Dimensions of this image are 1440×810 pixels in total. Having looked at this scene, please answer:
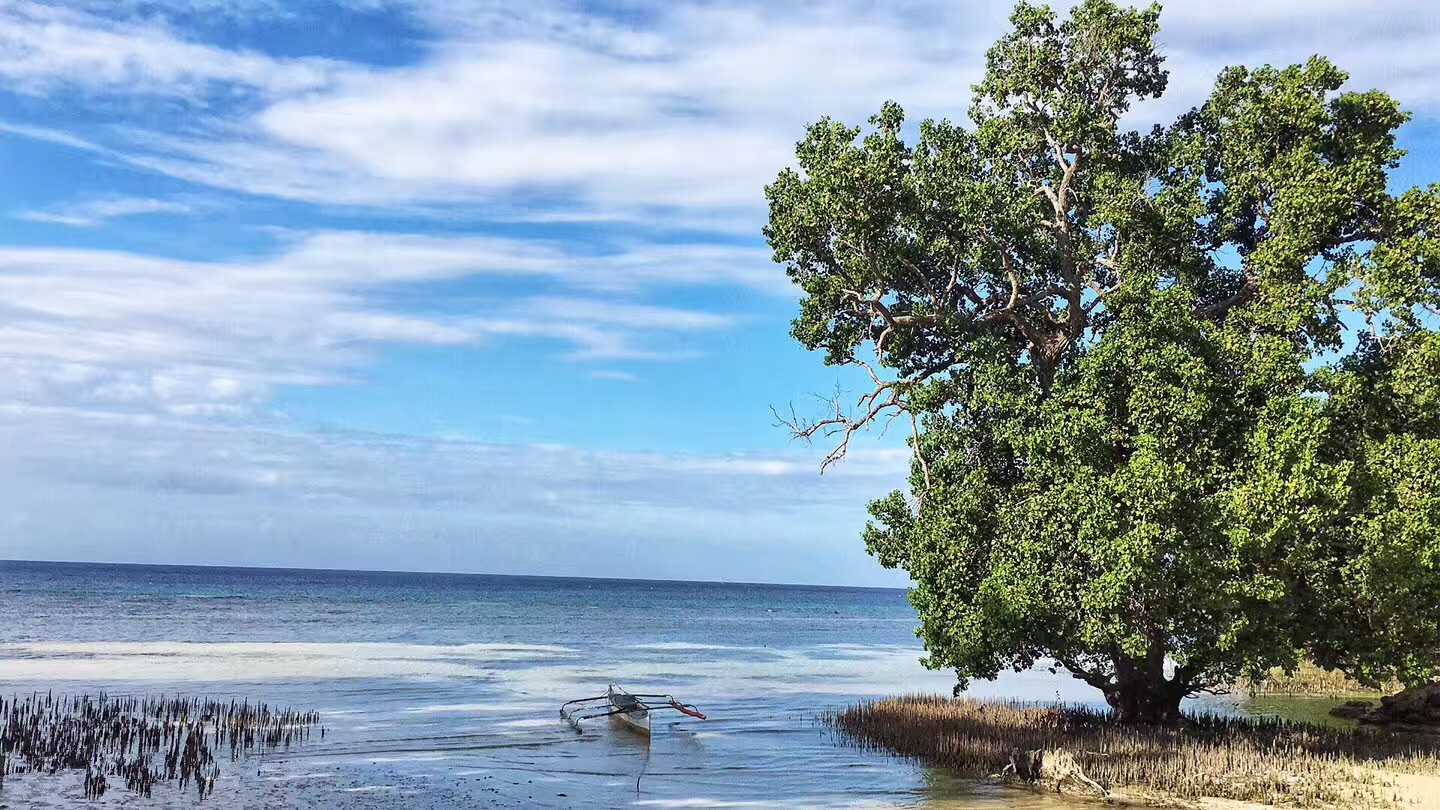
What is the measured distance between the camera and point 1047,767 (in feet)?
69.7

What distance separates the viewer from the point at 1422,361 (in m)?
19.1

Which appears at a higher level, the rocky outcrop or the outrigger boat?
the rocky outcrop

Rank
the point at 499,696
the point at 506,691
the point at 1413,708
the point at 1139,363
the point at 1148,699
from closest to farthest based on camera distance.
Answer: the point at 1139,363, the point at 1148,699, the point at 1413,708, the point at 499,696, the point at 506,691

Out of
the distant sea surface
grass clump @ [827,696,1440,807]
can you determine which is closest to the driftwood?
grass clump @ [827,696,1440,807]

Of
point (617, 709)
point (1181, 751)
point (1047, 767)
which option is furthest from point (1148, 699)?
point (617, 709)

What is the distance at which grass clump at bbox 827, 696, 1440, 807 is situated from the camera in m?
19.1

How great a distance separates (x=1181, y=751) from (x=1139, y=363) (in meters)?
8.17

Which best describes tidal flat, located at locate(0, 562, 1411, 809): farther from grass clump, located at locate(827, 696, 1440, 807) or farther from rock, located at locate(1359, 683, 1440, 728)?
rock, located at locate(1359, 683, 1440, 728)

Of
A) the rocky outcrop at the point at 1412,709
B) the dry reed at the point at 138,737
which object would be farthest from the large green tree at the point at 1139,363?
the dry reed at the point at 138,737

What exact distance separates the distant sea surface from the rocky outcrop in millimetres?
13311

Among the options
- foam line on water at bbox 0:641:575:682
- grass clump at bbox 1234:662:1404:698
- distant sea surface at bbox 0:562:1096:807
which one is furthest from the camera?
foam line on water at bbox 0:641:575:682

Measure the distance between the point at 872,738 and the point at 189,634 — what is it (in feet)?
175

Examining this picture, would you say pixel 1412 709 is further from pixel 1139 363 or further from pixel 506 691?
pixel 506 691

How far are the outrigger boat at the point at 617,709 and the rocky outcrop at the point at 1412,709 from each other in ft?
65.0
